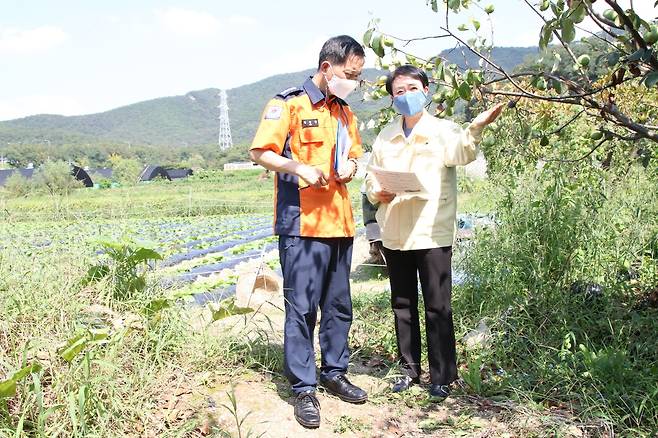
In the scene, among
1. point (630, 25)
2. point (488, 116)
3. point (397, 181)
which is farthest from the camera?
point (397, 181)

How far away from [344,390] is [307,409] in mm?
319

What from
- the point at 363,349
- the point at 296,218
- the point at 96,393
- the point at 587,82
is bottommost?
the point at 363,349

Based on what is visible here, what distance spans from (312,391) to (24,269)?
1717 mm

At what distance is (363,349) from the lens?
4160 millimetres

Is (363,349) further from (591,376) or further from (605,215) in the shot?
(605,215)

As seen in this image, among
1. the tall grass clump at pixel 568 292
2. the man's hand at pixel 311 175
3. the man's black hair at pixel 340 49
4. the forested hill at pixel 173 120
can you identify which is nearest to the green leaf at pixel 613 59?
the man's black hair at pixel 340 49

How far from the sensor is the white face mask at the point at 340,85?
2.98 meters

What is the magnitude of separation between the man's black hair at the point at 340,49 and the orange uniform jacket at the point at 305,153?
0.21m

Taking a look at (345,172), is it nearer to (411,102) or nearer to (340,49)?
(411,102)

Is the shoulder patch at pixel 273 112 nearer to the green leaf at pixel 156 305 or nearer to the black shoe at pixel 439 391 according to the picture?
the green leaf at pixel 156 305

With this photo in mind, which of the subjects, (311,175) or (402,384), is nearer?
(311,175)

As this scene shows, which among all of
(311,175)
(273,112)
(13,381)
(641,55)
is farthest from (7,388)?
(641,55)

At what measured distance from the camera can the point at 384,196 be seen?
3.25m

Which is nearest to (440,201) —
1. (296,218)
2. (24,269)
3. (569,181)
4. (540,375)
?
(296,218)
